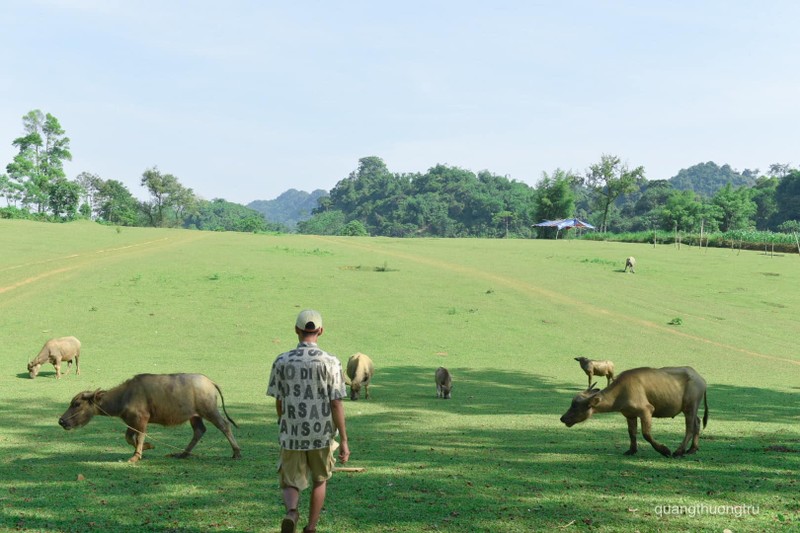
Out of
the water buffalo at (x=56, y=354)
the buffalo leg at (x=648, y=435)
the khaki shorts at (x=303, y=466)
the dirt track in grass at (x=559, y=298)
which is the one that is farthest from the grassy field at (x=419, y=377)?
the khaki shorts at (x=303, y=466)

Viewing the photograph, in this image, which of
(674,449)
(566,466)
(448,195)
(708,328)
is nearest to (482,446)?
(566,466)

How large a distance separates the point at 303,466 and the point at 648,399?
5916 millimetres

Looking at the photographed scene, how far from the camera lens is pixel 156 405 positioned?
1014 centimetres

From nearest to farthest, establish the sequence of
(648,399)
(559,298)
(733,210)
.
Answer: (648,399), (559,298), (733,210)

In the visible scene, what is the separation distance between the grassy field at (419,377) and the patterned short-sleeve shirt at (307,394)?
3.26 feet

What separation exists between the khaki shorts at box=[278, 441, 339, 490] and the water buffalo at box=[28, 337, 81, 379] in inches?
578

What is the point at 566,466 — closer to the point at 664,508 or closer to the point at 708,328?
the point at 664,508

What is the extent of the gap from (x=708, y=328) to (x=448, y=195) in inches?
5980

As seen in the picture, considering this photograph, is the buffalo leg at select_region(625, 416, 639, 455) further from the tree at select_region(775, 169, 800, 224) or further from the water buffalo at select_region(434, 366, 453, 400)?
the tree at select_region(775, 169, 800, 224)

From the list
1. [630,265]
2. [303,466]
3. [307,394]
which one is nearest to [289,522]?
[303,466]

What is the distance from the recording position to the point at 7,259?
42.7 metres

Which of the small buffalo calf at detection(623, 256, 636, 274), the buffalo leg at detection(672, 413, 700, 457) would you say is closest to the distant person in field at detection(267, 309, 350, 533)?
the buffalo leg at detection(672, 413, 700, 457)

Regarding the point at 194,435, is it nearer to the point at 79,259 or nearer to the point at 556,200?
the point at 79,259

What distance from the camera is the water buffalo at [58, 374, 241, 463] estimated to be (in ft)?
33.1
